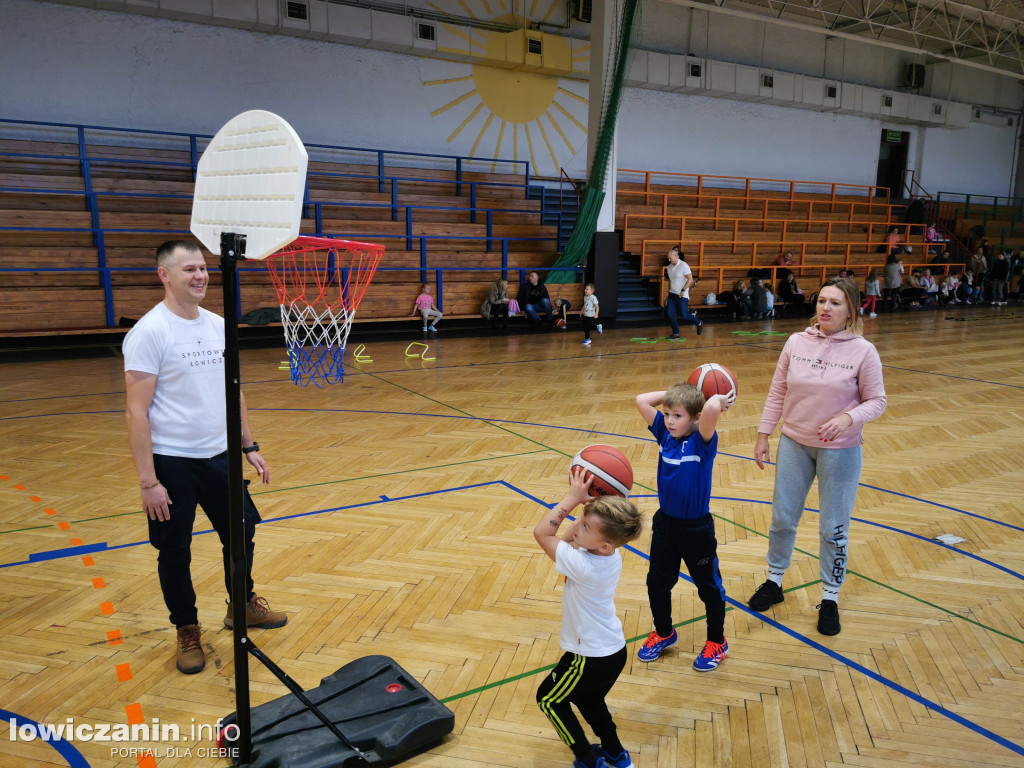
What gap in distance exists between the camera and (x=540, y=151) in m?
17.6

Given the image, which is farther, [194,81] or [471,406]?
[194,81]

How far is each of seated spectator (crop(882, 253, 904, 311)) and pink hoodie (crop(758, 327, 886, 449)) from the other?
18.6m

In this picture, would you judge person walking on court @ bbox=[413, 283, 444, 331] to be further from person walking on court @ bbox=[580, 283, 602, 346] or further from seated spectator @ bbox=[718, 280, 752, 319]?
seated spectator @ bbox=[718, 280, 752, 319]

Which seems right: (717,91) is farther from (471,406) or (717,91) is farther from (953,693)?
(953,693)

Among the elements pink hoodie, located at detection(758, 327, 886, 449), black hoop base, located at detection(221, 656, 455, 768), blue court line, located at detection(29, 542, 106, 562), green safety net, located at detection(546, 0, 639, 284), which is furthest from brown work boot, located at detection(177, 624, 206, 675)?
green safety net, located at detection(546, 0, 639, 284)

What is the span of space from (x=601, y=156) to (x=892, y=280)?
33.1 ft

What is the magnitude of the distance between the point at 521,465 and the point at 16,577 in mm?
3429

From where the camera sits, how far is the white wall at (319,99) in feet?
41.6

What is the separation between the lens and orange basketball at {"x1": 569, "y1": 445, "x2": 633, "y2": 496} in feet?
8.05

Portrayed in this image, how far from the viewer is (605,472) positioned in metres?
2.46

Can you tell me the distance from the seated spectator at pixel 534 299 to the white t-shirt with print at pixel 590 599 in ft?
41.4

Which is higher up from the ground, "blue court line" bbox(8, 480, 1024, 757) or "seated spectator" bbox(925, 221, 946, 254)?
"seated spectator" bbox(925, 221, 946, 254)

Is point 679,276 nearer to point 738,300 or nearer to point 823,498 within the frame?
point 738,300

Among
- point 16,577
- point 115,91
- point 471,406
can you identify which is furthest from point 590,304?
point 16,577
